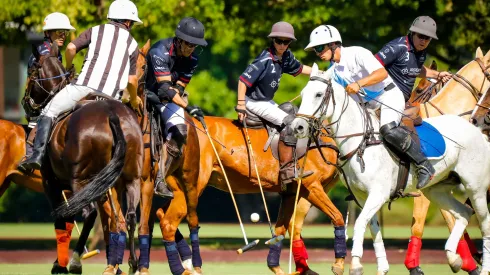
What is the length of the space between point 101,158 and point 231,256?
23.9 feet

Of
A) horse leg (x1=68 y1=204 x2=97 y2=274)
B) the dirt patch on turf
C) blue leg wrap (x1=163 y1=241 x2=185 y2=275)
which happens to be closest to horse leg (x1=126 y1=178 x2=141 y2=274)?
blue leg wrap (x1=163 y1=241 x2=185 y2=275)

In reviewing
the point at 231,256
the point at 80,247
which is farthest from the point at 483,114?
the point at 231,256

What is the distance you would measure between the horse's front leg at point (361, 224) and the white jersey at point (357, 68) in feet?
3.82

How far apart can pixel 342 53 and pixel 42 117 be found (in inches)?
129

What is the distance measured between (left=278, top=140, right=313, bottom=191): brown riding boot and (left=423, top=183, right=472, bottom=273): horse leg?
5.28 feet

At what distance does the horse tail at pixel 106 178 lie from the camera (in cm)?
1080

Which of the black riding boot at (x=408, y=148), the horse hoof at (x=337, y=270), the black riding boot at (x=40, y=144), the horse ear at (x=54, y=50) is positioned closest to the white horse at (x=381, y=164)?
the black riding boot at (x=408, y=148)

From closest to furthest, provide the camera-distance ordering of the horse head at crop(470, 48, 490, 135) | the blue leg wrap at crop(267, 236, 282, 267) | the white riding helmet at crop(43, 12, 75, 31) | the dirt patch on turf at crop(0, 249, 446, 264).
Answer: the blue leg wrap at crop(267, 236, 282, 267) < the horse head at crop(470, 48, 490, 135) < the white riding helmet at crop(43, 12, 75, 31) < the dirt patch on turf at crop(0, 249, 446, 264)

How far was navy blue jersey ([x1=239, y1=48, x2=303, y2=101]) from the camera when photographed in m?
13.1

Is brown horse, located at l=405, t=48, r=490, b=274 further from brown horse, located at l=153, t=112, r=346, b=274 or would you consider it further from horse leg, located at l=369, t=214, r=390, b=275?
horse leg, located at l=369, t=214, r=390, b=275

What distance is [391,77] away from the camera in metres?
12.5

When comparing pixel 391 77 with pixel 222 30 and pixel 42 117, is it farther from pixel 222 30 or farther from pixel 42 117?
pixel 222 30

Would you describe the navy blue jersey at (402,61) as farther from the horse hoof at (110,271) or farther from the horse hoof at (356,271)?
the horse hoof at (110,271)

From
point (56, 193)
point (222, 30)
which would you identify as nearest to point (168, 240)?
point (56, 193)
